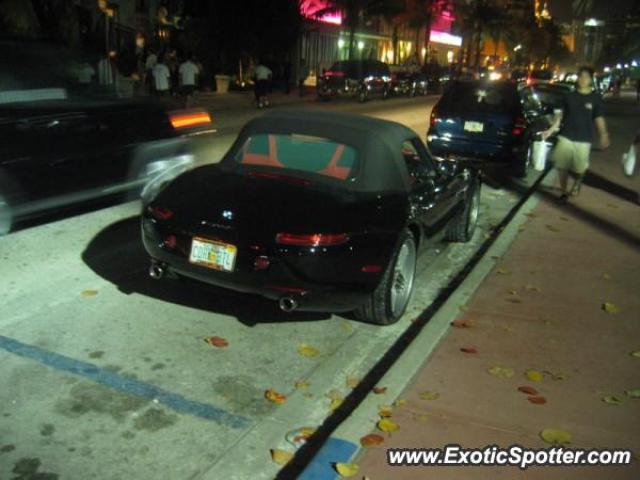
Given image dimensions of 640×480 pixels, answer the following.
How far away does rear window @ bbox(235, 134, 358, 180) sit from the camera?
17.4 ft

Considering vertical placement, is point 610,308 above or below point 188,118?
below

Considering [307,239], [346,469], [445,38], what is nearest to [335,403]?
[346,469]

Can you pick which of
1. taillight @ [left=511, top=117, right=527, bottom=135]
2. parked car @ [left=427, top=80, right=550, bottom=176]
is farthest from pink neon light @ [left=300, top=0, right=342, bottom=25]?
taillight @ [left=511, top=117, right=527, bottom=135]

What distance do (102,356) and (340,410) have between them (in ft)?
5.18

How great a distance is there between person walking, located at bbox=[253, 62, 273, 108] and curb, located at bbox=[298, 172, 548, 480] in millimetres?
18302

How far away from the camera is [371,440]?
3.64m

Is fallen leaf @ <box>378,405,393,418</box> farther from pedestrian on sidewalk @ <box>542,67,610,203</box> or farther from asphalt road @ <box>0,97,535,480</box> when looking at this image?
pedestrian on sidewalk @ <box>542,67,610,203</box>

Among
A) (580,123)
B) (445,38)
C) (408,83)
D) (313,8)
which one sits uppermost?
(313,8)

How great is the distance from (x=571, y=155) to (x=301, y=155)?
5604mm

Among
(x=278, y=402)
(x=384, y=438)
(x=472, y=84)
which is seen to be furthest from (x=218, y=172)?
(x=472, y=84)

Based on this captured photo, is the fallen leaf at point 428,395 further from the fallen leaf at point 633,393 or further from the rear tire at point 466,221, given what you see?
the rear tire at point 466,221

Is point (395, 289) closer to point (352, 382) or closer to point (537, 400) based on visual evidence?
point (352, 382)

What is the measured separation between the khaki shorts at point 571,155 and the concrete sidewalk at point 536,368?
2.25 metres

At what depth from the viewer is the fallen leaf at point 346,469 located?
3353 millimetres
